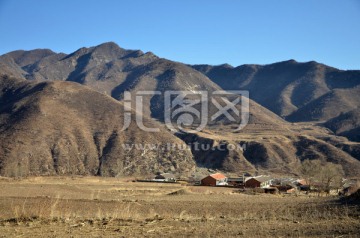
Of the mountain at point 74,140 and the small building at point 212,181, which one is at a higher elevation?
the mountain at point 74,140

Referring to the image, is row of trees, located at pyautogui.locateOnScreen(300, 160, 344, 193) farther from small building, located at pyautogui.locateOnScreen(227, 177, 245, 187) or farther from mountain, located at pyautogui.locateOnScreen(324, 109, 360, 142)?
mountain, located at pyautogui.locateOnScreen(324, 109, 360, 142)

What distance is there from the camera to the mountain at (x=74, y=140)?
76.0 metres

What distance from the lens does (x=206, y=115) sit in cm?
13800

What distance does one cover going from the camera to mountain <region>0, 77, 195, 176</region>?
7600cm

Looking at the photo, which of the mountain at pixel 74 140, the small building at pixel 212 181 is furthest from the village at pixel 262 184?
the mountain at pixel 74 140

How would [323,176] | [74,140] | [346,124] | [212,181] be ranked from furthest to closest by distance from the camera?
[346,124], [74,140], [212,181], [323,176]

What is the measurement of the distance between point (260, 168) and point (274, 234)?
8573 cm

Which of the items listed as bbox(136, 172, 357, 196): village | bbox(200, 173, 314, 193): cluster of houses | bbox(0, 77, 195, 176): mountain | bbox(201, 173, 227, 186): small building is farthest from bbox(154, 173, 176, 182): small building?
bbox(0, 77, 195, 176): mountain

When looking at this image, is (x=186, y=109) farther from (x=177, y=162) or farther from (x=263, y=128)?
(x=177, y=162)

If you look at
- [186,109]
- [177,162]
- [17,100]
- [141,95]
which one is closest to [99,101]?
[17,100]

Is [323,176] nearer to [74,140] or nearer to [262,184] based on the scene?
[262,184]

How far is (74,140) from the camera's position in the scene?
83.4 m

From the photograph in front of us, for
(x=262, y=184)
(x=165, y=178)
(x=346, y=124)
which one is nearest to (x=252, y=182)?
(x=262, y=184)

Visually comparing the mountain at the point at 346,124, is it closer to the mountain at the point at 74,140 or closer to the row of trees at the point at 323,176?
the mountain at the point at 74,140
